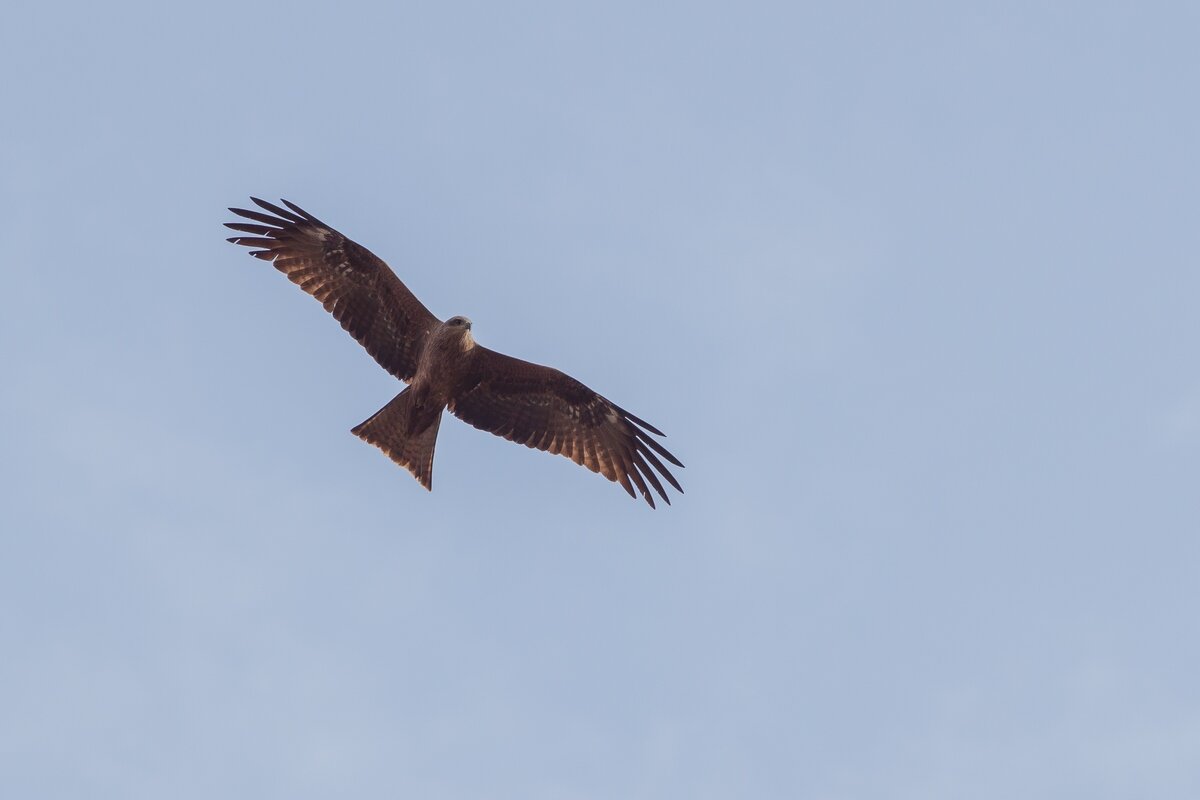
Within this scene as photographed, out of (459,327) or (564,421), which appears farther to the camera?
(564,421)

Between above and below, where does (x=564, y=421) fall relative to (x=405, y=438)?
above

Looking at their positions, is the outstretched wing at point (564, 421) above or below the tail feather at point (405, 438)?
above

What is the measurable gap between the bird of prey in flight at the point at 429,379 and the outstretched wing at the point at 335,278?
0.01 m

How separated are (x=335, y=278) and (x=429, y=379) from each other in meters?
1.55

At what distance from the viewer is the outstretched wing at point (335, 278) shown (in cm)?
1443

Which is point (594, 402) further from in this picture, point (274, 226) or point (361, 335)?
point (274, 226)

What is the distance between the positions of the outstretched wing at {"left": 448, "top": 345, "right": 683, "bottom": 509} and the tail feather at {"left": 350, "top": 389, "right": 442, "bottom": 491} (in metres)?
0.47

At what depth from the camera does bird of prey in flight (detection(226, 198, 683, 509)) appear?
1416 centimetres

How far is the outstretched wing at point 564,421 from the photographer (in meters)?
14.7

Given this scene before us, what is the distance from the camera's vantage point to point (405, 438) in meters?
14.3

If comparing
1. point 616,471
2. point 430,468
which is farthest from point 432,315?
point 616,471

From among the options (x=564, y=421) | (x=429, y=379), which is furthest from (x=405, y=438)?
(x=564, y=421)

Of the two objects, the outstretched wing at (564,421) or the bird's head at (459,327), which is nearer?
the bird's head at (459,327)

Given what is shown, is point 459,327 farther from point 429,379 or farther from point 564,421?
point 564,421
